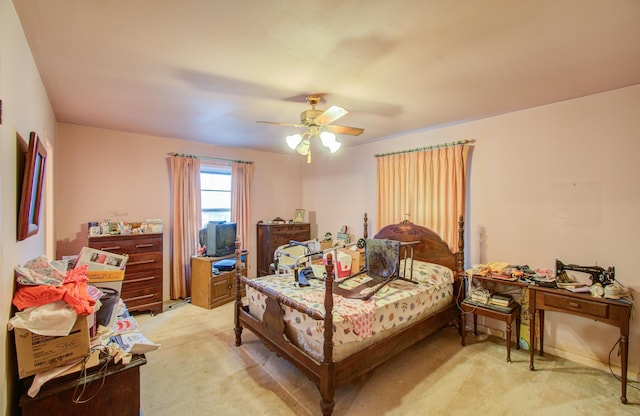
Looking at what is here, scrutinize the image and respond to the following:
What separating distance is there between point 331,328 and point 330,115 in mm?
1734

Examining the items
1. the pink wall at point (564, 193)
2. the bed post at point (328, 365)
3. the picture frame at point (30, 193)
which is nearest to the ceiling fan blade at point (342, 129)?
the bed post at point (328, 365)

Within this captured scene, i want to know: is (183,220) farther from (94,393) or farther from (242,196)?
(94,393)

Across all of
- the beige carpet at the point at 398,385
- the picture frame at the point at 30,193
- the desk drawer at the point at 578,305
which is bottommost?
the beige carpet at the point at 398,385

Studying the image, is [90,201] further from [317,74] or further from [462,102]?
[462,102]

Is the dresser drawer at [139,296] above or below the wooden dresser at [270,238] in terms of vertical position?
below

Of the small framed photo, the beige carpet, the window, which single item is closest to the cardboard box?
the beige carpet

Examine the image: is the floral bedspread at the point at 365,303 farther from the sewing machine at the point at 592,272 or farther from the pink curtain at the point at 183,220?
the pink curtain at the point at 183,220

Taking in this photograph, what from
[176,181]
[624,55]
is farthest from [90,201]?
[624,55]

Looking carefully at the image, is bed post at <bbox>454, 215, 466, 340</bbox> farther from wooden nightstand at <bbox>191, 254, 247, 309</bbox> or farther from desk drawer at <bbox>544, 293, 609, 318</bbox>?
wooden nightstand at <bbox>191, 254, 247, 309</bbox>

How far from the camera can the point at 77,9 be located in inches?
57.5

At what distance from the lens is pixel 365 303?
8.31ft

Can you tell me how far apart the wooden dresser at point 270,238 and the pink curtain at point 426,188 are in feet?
5.82

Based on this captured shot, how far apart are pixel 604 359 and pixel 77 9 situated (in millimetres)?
4891

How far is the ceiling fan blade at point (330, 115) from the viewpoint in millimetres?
2246
